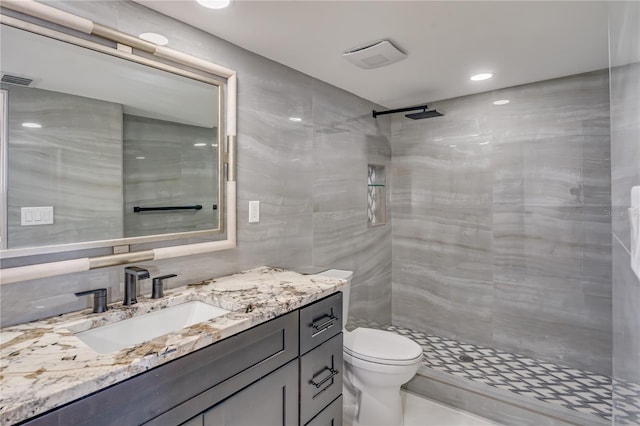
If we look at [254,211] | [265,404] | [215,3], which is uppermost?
[215,3]

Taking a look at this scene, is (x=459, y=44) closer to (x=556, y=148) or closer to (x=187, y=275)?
(x=556, y=148)

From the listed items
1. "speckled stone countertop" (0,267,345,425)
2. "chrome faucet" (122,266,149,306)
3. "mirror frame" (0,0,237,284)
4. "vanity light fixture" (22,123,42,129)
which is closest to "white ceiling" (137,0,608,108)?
"mirror frame" (0,0,237,284)

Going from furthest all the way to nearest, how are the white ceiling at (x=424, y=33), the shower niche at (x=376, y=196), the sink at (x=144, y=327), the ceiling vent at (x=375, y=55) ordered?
1. the shower niche at (x=376, y=196)
2. the ceiling vent at (x=375, y=55)
3. the white ceiling at (x=424, y=33)
4. the sink at (x=144, y=327)

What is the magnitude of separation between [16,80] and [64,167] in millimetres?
311

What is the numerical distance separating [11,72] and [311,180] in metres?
1.62

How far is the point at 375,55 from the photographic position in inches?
78.7

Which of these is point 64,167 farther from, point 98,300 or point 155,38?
point 155,38

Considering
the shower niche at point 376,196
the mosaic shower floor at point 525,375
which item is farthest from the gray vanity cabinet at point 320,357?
the shower niche at point 376,196

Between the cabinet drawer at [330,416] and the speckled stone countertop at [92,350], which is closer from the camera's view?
the speckled stone countertop at [92,350]

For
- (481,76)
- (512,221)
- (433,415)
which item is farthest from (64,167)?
(512,221)

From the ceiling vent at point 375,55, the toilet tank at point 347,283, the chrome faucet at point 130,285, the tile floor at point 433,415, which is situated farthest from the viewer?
the toilet tank at point 347,283

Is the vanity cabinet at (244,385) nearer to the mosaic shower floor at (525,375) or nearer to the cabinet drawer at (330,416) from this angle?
the cabinet drawer at (330,416)

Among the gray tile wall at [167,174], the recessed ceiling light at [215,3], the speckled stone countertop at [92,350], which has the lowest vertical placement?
the speckled stone countertop at [92,350]

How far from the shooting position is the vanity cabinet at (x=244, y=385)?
86cm
